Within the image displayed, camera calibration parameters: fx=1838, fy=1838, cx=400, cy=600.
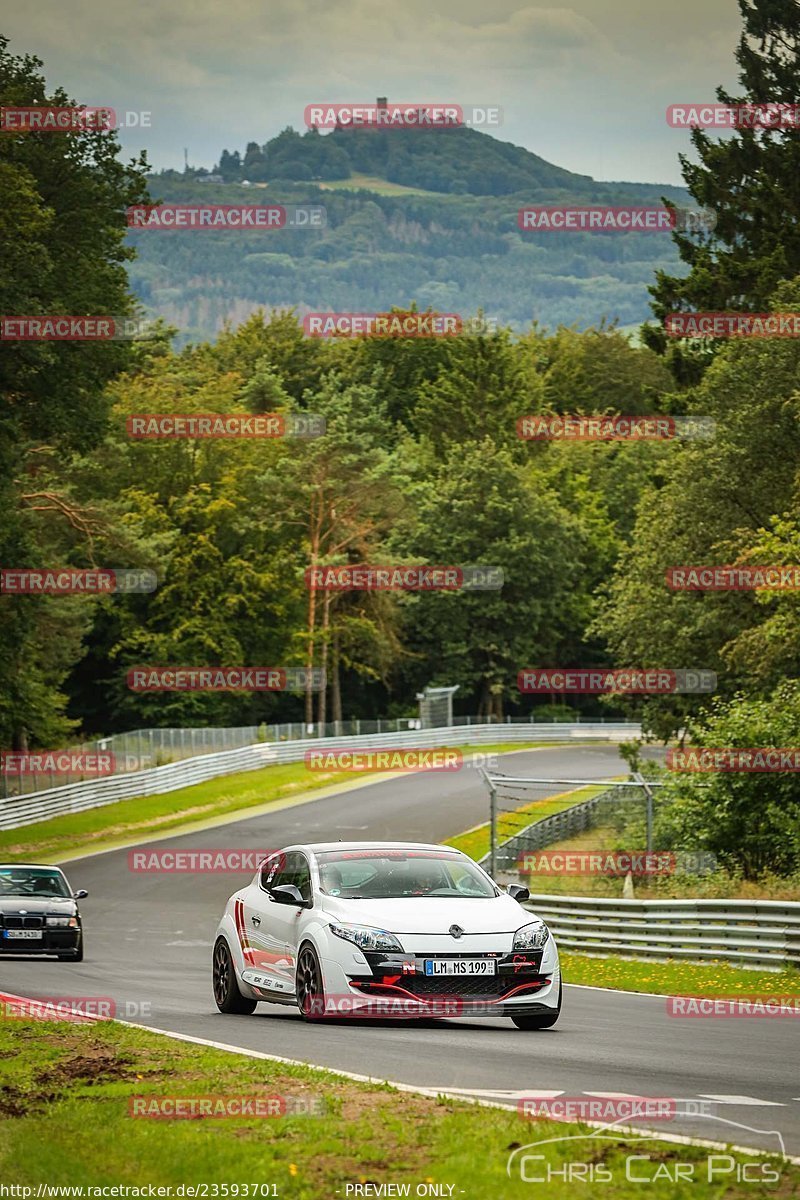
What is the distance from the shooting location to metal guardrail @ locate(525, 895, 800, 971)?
2233 centimetres

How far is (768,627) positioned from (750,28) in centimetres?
2832

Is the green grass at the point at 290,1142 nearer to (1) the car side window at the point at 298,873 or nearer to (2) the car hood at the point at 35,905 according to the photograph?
(1) the car side window at the point at 298,873

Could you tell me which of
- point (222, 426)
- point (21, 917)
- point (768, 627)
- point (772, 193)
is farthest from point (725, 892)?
point (222, 426)

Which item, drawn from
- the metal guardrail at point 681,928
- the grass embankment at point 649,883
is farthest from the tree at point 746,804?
the metal guardrail at point 681,928

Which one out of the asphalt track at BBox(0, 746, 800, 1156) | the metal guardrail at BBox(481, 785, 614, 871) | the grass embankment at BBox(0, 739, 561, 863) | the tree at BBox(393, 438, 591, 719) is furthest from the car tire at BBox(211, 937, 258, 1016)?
the tree at BBox(393, 438, 591, 719)

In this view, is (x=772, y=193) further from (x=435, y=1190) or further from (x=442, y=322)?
A: (x=442, y=322)

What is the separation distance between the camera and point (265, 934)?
1538 cm

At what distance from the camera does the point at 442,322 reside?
401 ft

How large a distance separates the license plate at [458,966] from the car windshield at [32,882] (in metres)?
13.4

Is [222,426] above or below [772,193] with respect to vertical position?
below

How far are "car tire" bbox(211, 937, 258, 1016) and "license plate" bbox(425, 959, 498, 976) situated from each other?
257 centimetres

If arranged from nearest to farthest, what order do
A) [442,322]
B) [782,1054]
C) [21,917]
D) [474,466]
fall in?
[782,1054] → [21,917] → [474,466] → [442,322]

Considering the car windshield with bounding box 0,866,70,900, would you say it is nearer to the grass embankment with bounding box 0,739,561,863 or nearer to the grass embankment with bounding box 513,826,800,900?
the grass embankment with bounding box 513,826,800,900

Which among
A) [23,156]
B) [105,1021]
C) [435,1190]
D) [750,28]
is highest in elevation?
[750,28]
